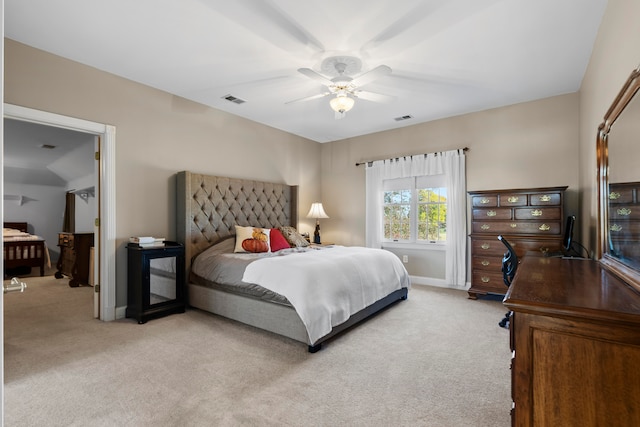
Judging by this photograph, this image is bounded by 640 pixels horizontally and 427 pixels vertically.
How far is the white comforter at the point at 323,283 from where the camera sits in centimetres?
275

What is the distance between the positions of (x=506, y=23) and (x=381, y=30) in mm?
1004

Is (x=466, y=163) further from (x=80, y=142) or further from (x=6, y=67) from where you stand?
(x=80, y=142)

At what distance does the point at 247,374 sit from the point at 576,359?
2.02 m

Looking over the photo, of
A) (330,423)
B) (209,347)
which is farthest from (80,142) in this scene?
(330,423)

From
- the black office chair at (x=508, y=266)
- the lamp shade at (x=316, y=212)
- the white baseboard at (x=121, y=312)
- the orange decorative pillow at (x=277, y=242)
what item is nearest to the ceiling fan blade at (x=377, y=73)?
the black office chair at (x=508, y=266)

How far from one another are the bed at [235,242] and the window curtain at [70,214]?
226 inches

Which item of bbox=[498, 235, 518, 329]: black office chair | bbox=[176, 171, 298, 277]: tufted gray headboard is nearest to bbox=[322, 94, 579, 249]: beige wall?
bbox=[176, 171, 298, 277]: tufted gray headboard

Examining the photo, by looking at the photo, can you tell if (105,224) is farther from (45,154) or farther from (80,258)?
(45,154)

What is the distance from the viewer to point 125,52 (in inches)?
123

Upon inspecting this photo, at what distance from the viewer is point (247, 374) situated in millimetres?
2357

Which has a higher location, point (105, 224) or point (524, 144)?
point (524, 144)

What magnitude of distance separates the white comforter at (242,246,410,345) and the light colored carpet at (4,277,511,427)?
0.89 ft

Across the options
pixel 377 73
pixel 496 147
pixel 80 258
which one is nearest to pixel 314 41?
pixel 377 73

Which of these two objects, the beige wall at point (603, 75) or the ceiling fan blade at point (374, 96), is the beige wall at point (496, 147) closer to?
the beige wall at point (603, 75)
